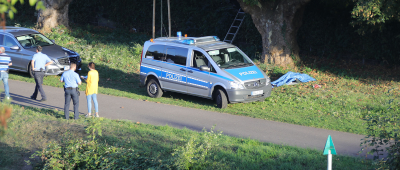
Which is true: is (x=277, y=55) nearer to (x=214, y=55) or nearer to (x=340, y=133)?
(x=214, y=55)

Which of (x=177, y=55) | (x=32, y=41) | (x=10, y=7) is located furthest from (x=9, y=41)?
(x=10, y=7)

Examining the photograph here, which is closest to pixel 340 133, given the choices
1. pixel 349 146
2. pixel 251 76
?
pixel 349 146

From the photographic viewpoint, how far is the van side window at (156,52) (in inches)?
491

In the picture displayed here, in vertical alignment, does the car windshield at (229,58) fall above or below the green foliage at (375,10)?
below

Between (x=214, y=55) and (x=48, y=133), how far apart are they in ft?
18.0

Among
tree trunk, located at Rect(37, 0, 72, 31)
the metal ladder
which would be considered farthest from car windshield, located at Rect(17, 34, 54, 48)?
the metal ladder

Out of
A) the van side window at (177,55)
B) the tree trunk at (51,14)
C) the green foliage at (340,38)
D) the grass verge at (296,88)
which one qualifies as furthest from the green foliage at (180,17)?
the van side window at (177,55)

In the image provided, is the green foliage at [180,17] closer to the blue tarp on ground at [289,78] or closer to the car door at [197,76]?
the blue tarp on ground at [289,78]

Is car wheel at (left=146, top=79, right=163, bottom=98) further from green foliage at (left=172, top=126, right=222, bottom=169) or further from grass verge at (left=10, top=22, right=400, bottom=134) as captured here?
green foliage at (left=172, top=126, right=222, bottom=169)

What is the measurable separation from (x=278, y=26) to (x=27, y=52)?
10.8 metres

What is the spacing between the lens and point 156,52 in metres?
12.6

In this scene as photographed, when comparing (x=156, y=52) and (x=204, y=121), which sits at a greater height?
(x=156, y=52)

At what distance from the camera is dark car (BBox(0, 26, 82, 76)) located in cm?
1466

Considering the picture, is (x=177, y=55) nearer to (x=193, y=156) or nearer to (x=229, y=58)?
(x=229, y=58)
